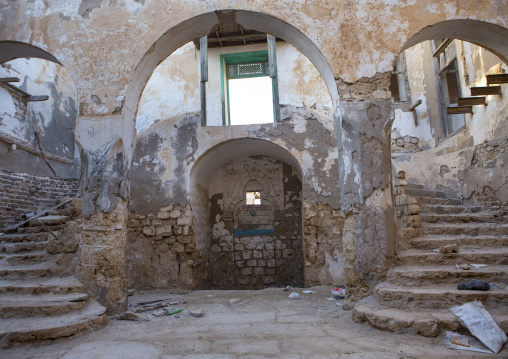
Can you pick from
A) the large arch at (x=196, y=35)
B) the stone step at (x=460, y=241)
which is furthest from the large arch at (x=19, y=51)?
the stone step at (x=460, y=241)

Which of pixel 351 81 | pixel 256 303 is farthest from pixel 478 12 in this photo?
pixel 256 303

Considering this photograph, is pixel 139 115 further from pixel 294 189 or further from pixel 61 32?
pixel 61 32

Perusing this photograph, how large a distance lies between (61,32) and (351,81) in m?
3.64

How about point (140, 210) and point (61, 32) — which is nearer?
point (61, 32)

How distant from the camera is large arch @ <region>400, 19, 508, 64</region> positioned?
4496 millimetres

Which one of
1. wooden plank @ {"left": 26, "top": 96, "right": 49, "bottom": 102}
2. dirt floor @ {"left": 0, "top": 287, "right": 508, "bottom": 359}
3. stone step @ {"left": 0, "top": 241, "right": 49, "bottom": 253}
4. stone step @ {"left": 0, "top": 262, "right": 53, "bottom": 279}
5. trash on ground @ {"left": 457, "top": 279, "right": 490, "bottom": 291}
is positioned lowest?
dirt floor @ {"left": 0, "top": 287, "right": 508, "bottom": 359}

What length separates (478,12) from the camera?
175 inches

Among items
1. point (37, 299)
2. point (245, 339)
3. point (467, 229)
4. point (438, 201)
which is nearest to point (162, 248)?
point (37, 299)

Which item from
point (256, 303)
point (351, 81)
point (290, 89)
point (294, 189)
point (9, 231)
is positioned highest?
point (290, 89)

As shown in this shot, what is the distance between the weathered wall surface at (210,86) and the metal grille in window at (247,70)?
473mm

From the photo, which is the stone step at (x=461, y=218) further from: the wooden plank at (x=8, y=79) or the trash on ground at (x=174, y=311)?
the wooden plank at (x=8, y=79)

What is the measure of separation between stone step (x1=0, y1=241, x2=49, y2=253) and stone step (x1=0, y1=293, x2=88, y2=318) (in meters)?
1.46

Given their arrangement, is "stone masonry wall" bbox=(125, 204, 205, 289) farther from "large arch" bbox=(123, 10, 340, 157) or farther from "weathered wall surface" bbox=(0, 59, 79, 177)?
"weathered wall surface" bbox=(0, 59, 79, 177)

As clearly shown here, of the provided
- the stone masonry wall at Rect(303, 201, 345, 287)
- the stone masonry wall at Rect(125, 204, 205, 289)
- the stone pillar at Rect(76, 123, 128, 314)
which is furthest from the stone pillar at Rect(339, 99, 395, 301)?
the stone masonry wall at Rect(125, 204, 205, 289)
